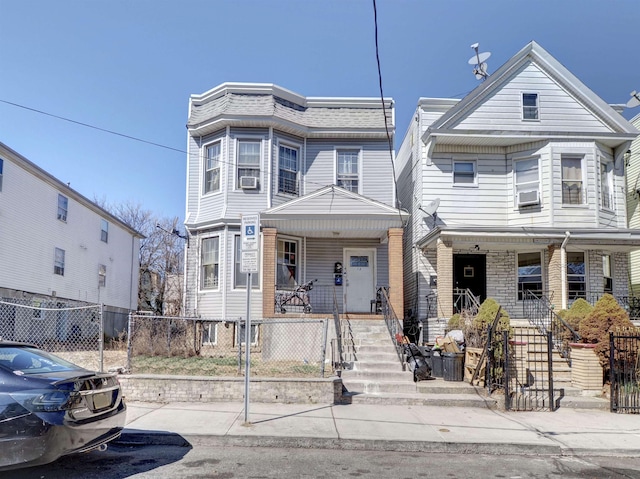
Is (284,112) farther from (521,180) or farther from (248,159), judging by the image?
(521,180)

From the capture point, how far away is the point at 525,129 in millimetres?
15977

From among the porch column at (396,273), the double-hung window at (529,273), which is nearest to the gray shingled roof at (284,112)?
the porch column at (396,273)

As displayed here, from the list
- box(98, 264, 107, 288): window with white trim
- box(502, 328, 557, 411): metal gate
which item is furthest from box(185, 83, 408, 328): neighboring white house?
box(98, 264, 107, 288): window with white trim

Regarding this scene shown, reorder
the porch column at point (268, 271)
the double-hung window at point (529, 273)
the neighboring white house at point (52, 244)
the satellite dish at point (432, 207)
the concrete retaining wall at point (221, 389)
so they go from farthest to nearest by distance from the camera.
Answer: the neighboring white house at point (52, 244), the double-hung window at point (529, 273), the satellite dish at point (432, 207), the porch column at point (268, 271), the concrete retaining wall at point (221, 389)

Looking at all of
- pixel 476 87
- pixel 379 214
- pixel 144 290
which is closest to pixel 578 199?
pixel 476 87

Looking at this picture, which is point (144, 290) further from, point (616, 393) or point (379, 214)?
point (616, 393)

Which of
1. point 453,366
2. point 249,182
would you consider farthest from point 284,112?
point 453,366

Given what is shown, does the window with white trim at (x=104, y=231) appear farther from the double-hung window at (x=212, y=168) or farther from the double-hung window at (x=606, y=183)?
the double-hung window at (x=606, y=183)

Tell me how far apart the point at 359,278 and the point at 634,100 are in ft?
36.7

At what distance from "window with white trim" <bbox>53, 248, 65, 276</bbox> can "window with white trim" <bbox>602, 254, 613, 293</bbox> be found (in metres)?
19.2

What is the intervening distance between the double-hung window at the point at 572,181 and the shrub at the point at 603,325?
5.49 m

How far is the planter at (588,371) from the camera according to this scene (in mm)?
10250

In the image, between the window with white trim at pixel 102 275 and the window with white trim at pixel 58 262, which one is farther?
the window with white trim at pixel 102 275

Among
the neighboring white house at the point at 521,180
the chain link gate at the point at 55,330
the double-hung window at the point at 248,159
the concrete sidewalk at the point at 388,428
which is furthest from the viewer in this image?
the double-hung window at the point at 248,159
